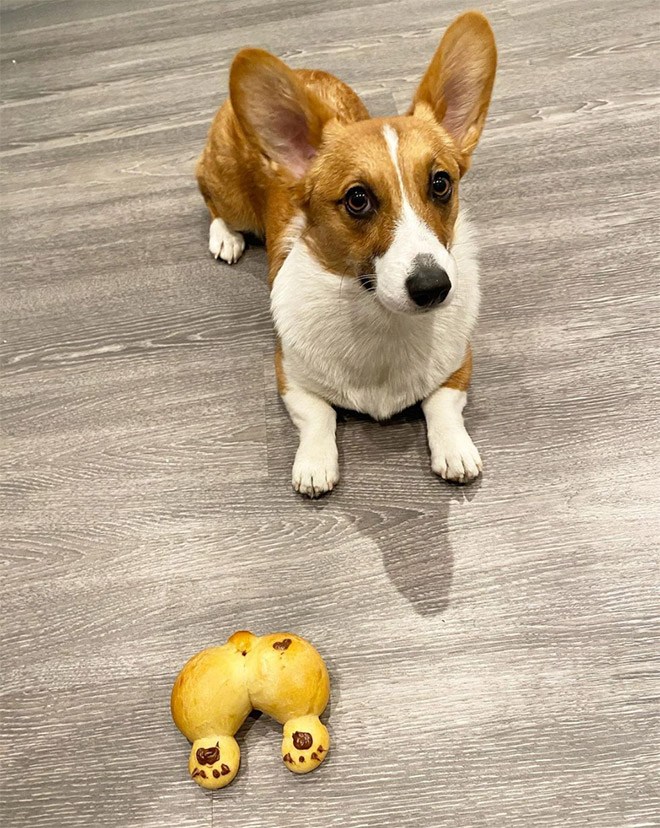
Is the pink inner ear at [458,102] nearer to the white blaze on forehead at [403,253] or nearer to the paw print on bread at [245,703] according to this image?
the white blaze on forehead at [403,253]

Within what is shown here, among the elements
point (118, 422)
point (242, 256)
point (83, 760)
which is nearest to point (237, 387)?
point (118, 422)

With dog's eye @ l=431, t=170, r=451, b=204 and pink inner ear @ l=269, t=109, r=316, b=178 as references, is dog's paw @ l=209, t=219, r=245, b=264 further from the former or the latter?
dog's eye @ l=431, t=170, r=451, b=204

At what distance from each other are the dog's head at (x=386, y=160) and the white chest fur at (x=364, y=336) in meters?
0.07

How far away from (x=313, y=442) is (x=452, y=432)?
13.0 inches

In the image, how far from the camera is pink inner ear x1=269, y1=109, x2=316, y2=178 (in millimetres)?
1261

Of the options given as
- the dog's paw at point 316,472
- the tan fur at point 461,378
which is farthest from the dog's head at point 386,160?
the dog's paw at point 316,472

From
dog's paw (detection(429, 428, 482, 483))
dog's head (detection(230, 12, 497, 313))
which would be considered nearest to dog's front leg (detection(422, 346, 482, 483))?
dog's paw (detection(429, 428, 482, 483))

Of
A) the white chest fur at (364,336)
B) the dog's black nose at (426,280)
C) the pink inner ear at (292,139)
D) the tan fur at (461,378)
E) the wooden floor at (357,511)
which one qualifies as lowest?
the wooden floor at (357,511)

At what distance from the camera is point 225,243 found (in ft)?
6.54

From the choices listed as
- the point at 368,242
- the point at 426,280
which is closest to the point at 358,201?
the point at 368,242

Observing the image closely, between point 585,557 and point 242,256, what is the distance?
4.34 feet

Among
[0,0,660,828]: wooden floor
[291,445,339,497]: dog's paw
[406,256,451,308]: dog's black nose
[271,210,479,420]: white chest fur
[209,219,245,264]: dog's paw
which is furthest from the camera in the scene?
[209,219,245,264]: dog's paw

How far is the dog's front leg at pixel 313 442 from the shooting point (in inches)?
59.2

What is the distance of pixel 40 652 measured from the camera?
141 centimetres
